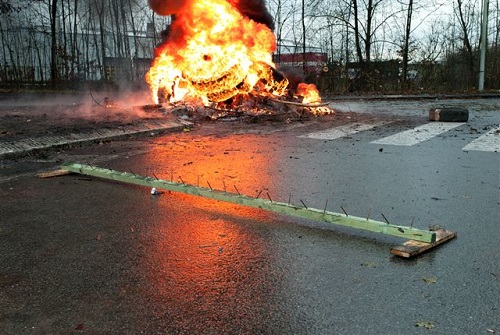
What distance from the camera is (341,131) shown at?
10180 millimetres

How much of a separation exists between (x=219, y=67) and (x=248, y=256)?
1014 centimetres

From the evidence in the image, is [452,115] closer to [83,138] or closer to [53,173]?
[83,138]

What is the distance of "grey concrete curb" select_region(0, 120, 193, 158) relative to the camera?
7.59m

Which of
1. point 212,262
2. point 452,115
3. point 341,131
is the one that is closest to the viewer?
point 212,262

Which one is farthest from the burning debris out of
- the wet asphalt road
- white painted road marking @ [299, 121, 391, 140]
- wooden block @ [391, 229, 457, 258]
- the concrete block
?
wooden block @ [391, 229, 457, 258]

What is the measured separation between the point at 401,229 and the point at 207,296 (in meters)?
1.62

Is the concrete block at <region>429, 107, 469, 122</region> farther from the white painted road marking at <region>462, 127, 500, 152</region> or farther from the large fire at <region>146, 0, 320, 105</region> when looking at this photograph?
the large fire at <region>146, 0, 320, 105</region>

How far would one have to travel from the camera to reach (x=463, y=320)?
8.07ft

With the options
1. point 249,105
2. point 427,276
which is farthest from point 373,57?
point 427,276

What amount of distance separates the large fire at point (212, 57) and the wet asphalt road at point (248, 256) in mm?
6800

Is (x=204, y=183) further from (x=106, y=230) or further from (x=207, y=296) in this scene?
(x=207, y=296)

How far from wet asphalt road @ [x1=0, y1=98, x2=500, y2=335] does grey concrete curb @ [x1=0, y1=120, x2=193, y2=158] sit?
1.13 metres

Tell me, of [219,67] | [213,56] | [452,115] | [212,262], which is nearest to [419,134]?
[452,115]

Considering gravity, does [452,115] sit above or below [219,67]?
below
